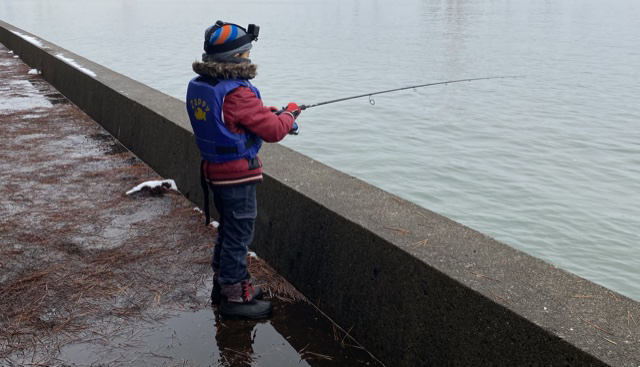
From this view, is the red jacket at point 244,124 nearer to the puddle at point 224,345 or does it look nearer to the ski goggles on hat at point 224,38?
the ski goggles on hat at point 224,38

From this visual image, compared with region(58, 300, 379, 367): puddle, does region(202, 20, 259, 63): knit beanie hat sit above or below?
above

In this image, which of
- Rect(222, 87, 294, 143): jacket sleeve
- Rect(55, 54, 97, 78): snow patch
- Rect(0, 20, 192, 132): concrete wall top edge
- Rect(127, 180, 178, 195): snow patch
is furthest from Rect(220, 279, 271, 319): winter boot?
Rect(55, 54, 97, 78): snow patch

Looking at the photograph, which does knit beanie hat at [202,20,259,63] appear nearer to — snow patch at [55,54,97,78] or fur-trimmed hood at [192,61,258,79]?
fur-trimmed hood at [192,61,258,79]

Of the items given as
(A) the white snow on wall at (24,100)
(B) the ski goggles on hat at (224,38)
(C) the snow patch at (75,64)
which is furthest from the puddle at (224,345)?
(A) the white snow on wall at (24,100)

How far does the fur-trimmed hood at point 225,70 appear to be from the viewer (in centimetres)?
386

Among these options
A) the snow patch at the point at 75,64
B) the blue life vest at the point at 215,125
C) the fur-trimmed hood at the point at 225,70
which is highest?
the fur-trimmed hood at the point at 225,70

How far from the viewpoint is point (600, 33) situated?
44.6 metres

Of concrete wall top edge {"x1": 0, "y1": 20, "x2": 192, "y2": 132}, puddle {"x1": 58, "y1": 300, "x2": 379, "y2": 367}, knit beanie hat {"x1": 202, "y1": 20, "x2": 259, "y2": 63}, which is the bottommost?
puddle {"x1": 58, "y1": 300, "x2": 379, "y2": 367}

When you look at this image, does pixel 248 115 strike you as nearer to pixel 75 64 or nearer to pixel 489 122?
pixel 75 64

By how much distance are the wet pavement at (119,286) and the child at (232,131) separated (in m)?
0.30

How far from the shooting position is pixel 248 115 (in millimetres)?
3887

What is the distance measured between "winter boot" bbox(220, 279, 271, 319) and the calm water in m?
6.74

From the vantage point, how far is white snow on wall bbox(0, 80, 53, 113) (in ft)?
34.7

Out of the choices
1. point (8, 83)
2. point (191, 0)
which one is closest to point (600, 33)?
point (8, 83)
